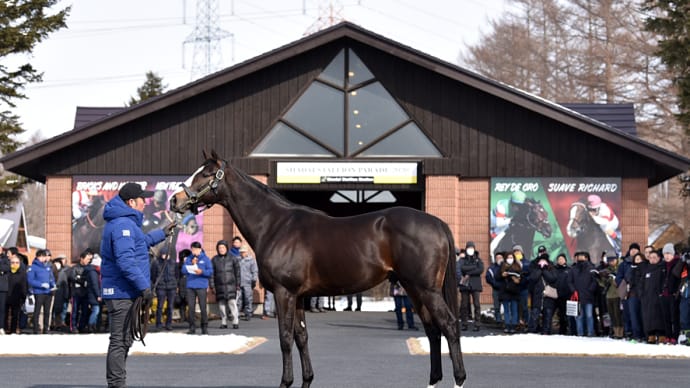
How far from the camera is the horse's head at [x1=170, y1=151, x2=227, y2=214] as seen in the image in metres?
12.7

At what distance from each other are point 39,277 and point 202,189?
13705 mm

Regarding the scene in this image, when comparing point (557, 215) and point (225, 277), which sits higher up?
point (557, 215)

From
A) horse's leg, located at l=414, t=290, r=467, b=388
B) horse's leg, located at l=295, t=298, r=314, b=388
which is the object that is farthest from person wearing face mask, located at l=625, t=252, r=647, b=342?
horse's leg, located at l=295, t=298, r=314, b=388

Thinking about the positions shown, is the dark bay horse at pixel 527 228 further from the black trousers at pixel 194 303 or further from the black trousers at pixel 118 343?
the black trousers at pixel 118 343

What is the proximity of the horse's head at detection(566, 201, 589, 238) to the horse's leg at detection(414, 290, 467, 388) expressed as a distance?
19261mm

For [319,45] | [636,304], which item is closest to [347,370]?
[636,304]

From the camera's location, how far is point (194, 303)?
78.3 ft

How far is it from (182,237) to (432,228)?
19919 mm

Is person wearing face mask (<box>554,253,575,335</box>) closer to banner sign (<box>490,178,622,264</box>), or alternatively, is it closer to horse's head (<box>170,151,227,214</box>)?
banner sign (<box>490,178,622,264</box>)

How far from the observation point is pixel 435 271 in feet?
39.7

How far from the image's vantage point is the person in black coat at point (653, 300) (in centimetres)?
2111

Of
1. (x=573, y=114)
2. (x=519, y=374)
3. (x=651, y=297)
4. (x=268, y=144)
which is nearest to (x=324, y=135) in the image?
(x=268, y=144)

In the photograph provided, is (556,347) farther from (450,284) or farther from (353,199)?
(353,199)

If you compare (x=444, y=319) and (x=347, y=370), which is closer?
(x=444, y=319)
